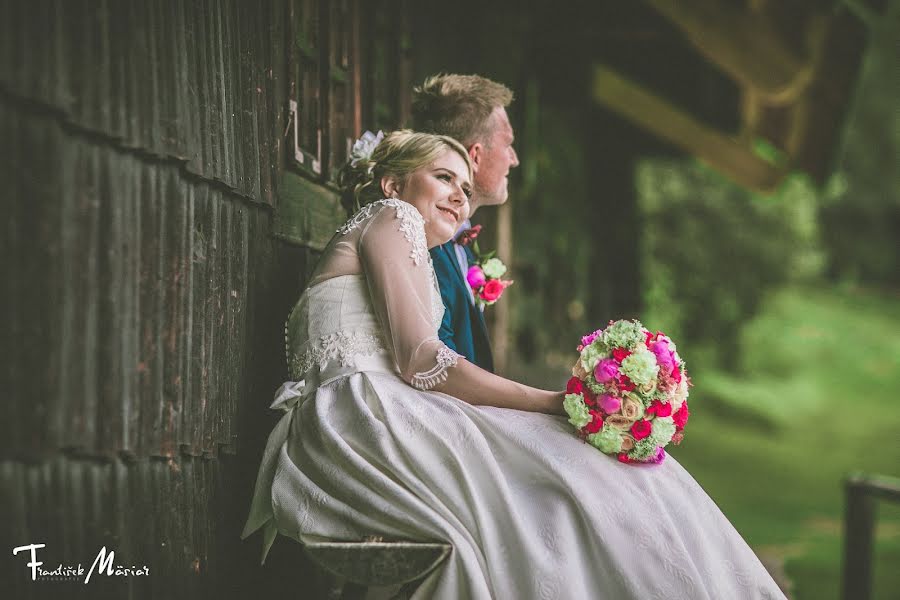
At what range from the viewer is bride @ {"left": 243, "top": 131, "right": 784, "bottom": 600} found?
240cm

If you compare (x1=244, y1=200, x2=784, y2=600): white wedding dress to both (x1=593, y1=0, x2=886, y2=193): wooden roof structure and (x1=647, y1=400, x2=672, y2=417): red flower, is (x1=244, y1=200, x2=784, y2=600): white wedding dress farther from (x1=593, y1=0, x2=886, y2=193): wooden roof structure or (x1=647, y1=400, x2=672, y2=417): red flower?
(x1=593, y1=0, x2=886, y2=193): wooden roof structure

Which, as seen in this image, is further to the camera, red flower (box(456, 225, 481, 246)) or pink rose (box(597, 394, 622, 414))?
red flower (box(456, 225, 481, 246))

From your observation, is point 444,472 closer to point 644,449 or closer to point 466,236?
point 644,449

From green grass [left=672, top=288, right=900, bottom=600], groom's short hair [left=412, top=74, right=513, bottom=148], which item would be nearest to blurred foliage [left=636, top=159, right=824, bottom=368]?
green grass [left=672, top=288, right=900, bottom=600]

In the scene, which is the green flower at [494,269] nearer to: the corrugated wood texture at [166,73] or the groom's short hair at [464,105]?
the groom's short hair at [464,105]

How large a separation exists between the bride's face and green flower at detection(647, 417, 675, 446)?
35.1 inches

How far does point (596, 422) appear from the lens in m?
2.56

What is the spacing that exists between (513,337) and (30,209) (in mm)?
6060

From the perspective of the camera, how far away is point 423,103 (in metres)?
3.67

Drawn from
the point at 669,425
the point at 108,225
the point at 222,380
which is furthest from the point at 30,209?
the point at 669,425

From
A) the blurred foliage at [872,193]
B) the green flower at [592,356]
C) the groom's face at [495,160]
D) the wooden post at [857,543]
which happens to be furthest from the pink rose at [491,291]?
→ the blurred foliage at [872,193]

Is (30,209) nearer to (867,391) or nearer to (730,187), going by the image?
(730,187)

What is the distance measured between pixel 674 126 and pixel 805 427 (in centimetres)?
1422

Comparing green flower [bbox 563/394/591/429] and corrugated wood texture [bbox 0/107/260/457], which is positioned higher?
corrugated wood texture [bbox 0/107/260/457]
